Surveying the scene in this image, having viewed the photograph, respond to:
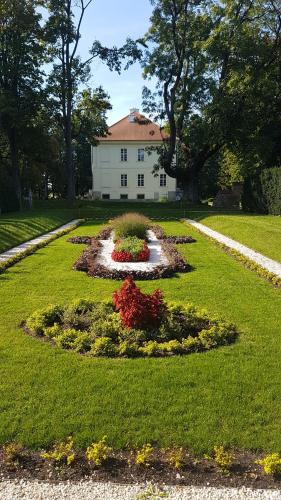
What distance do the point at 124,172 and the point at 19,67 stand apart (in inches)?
898

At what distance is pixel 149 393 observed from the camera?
14.9 feet

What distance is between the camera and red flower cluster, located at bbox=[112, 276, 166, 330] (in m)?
5.98

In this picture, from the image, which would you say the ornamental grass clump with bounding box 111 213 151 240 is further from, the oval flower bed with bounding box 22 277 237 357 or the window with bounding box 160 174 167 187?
the window with bounding box 160 174 167 187

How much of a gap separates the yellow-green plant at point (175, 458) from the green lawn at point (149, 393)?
0.52ft

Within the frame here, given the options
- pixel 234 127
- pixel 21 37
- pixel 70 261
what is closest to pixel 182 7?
pixel 234 127

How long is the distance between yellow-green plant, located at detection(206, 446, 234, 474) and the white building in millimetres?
51420

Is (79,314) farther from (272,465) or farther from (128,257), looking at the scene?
(128,257)

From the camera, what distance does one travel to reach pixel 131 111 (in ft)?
188

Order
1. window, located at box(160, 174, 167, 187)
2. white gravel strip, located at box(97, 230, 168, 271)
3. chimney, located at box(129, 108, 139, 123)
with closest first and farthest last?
white gravel strip, located at box(97, 230, 168, 271)
window, located at box(160, 174, 167, 187)
chimney, located at box(129, 108, 139, 123)

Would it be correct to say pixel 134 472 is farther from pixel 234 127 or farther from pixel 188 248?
pixel 234 127

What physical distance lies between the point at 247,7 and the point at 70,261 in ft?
85.5

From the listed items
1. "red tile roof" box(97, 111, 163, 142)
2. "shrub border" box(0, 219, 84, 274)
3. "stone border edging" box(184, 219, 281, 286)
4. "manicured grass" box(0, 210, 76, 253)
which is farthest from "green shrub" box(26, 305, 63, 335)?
"red tile roof" box(97, 111, 163, 142)

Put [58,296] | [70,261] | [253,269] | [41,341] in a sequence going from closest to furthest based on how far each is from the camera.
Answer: [41,341] → [58,296] → [253,269] → [70,261]

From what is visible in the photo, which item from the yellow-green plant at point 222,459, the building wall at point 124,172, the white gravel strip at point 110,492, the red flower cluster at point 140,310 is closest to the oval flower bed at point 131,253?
the red flower cluster at point 140,310
